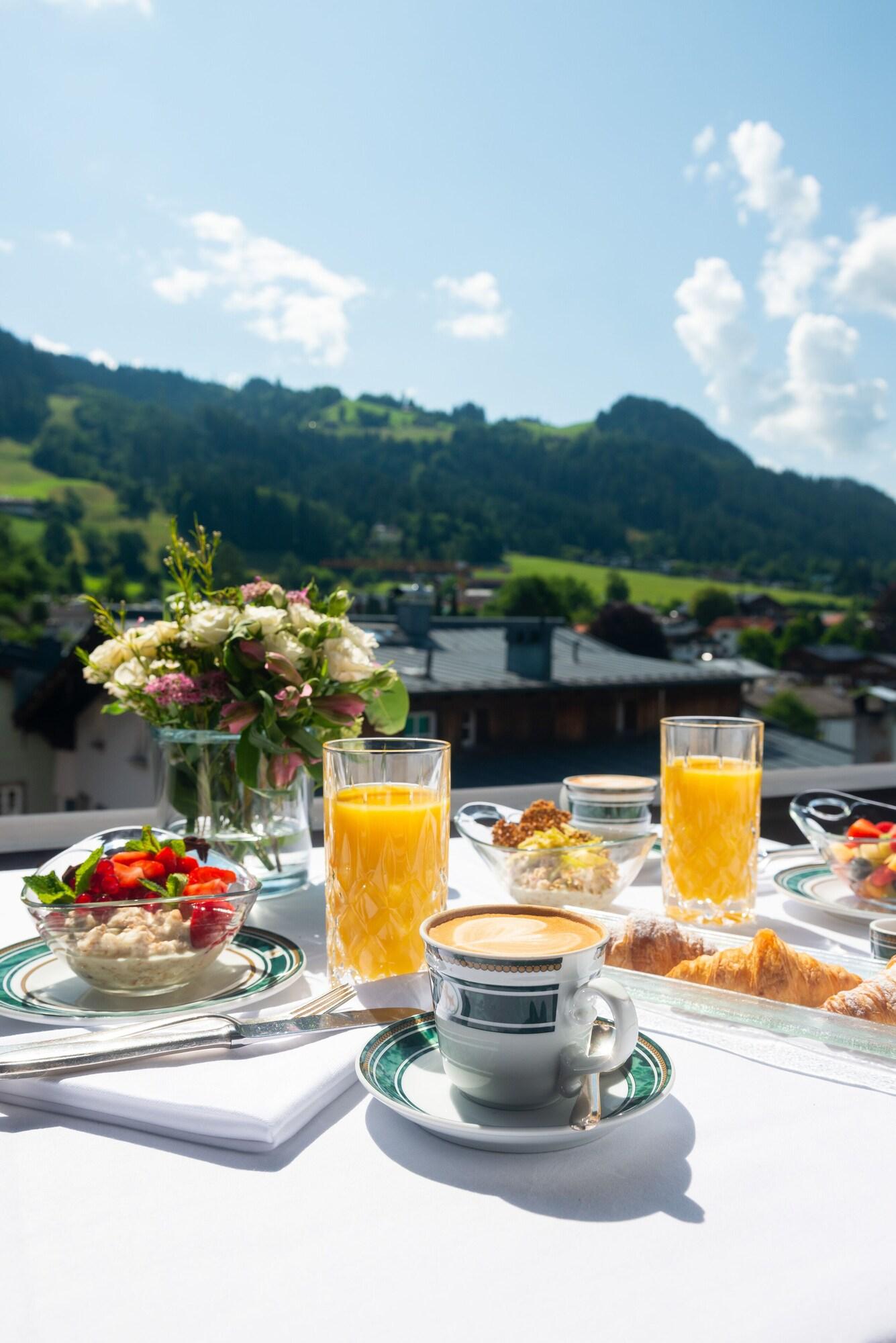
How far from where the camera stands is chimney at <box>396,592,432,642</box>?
16.4 ft

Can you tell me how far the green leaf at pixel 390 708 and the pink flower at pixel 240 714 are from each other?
0.14 metres

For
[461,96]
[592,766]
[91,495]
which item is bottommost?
[592,766]

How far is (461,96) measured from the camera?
753 centimetres

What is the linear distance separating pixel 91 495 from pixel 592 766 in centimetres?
385

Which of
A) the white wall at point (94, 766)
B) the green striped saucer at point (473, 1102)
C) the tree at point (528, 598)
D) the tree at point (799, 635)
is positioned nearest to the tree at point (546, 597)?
the tree at point (528, 598)

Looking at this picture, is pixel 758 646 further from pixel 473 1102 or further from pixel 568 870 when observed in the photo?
pixel 473 1102

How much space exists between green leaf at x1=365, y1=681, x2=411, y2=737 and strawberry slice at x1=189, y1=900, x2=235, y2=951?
0.37 metres

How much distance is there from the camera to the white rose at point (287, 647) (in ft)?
3.01

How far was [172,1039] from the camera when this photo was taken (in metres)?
0.56

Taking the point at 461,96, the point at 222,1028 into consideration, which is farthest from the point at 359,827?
the point at 461,96

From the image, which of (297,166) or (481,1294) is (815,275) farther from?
(481,1294)

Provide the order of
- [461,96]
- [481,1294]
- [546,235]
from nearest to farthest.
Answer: [481,1294]
[461,96]
[546,235]

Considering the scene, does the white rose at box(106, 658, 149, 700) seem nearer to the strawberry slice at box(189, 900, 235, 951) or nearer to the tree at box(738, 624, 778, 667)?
the strawberry slice at box(189, 900, 235, 951)

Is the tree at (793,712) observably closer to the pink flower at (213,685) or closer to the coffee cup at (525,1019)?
the pink flower at (213,685)
